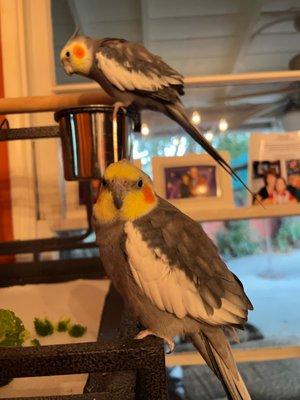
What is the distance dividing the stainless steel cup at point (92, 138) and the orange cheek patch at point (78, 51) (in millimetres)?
143

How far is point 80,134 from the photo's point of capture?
2.78ft

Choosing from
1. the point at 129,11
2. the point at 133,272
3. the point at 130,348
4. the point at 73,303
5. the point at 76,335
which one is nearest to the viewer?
the point at 130,348

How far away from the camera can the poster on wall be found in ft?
4.20

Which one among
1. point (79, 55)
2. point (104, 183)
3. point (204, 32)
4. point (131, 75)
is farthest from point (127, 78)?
point (204, 32)

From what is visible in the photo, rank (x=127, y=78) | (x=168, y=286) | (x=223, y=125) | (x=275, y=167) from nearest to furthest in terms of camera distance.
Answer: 1. (x=168, y=286)
2. (x=127, y=78)
3. (x=275, y=167)
4. (x=223, y=125)

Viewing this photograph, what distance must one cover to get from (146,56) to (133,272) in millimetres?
499

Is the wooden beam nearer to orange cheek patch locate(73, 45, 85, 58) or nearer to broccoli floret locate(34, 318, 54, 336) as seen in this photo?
orange cheek patch locate(73, 45, 85, 58)

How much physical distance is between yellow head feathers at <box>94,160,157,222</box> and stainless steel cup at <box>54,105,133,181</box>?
0.63ft

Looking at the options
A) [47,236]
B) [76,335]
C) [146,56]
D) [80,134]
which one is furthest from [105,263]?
[47,236]

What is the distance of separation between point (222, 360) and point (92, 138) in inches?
17.6


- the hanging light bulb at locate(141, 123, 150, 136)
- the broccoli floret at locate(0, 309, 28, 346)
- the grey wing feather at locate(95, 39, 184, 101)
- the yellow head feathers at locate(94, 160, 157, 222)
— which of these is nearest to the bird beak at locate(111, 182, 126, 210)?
the yellow head feathers at locate(94, 160, 157, 222)

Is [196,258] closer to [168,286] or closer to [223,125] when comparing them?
[168,286]

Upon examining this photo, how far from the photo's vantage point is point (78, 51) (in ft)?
3.04

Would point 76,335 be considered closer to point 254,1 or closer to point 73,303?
point 73,303
